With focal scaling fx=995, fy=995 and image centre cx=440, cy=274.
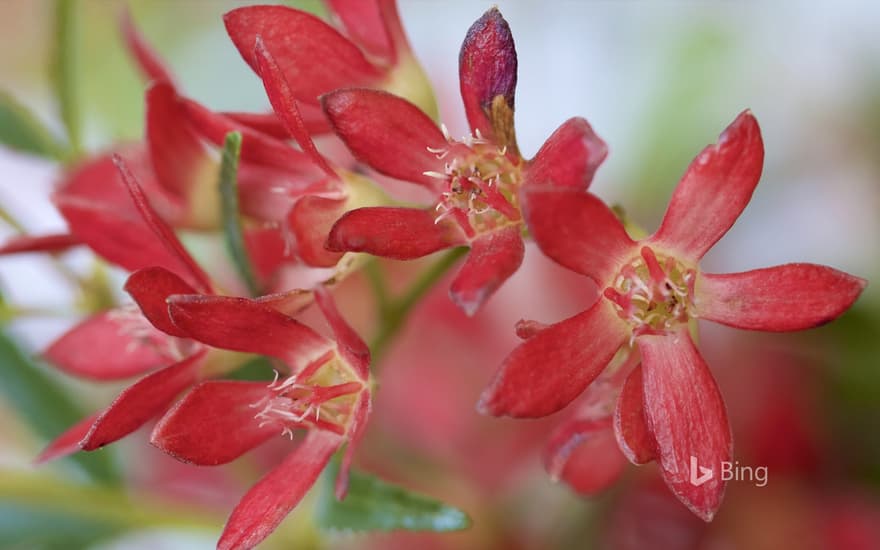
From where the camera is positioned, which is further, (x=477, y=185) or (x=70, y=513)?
(x=70, y=513)

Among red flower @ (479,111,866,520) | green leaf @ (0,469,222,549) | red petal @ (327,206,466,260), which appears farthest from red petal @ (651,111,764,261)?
green leaf @ (0,469,222,549)

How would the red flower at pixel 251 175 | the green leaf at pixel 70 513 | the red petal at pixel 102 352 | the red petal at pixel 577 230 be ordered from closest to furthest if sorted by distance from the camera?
the red petal at pixel 577 230, the red flower at pixel 251 175, the red petal at pixel 102 352, the green leaf at pixel 70 513

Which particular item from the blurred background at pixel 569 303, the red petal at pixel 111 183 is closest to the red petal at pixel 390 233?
the red petal at pixel 111 183

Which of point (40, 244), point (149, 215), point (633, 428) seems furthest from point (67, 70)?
point (633, 428)

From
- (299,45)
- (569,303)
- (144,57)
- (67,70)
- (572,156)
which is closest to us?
(572,156)

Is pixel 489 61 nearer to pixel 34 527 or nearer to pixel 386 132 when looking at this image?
pixel 386 132

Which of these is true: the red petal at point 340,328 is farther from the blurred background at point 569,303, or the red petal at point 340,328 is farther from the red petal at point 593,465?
the blurred background at point 569,303

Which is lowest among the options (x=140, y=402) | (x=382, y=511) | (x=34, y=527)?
(x=34, y=527)
